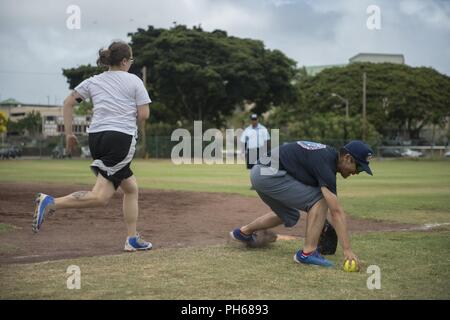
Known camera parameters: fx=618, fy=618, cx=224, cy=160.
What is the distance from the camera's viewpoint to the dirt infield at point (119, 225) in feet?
21.7

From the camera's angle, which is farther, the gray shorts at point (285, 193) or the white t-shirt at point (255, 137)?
the white t-shirt at point (255, 137)

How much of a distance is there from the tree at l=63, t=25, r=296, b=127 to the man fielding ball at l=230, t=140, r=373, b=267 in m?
40.5

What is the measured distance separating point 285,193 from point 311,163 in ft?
1.39

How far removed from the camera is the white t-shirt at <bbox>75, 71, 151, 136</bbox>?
19.7 ft

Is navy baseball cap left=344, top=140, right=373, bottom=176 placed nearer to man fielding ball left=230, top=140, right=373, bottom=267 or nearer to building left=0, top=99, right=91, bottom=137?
man fielding ball left=230, top=140, right=373, bottom=267

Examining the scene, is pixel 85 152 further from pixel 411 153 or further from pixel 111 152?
pixel 111 152

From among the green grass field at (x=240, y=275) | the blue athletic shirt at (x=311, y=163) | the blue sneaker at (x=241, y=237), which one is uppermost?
the blue athletic shirt at (x=311, y=163)

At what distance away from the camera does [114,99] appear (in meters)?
6.03

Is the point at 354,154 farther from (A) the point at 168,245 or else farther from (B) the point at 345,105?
(B) the point at 345,105

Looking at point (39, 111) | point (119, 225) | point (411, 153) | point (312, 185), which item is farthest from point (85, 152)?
point (39, 111)

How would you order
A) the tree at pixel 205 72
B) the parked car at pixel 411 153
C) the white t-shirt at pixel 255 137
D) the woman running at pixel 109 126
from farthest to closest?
the parked car at pixel 411 153 → the tree at pixel 205 72 → the white t-shirt at pixel 255 137 → the woman running at pixel 109 126

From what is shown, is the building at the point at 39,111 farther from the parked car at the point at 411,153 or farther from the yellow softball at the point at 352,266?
the yellow softball at the point at 352,266

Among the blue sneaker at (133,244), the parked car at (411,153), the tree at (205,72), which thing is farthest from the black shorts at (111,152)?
the parked car at (411,153)
